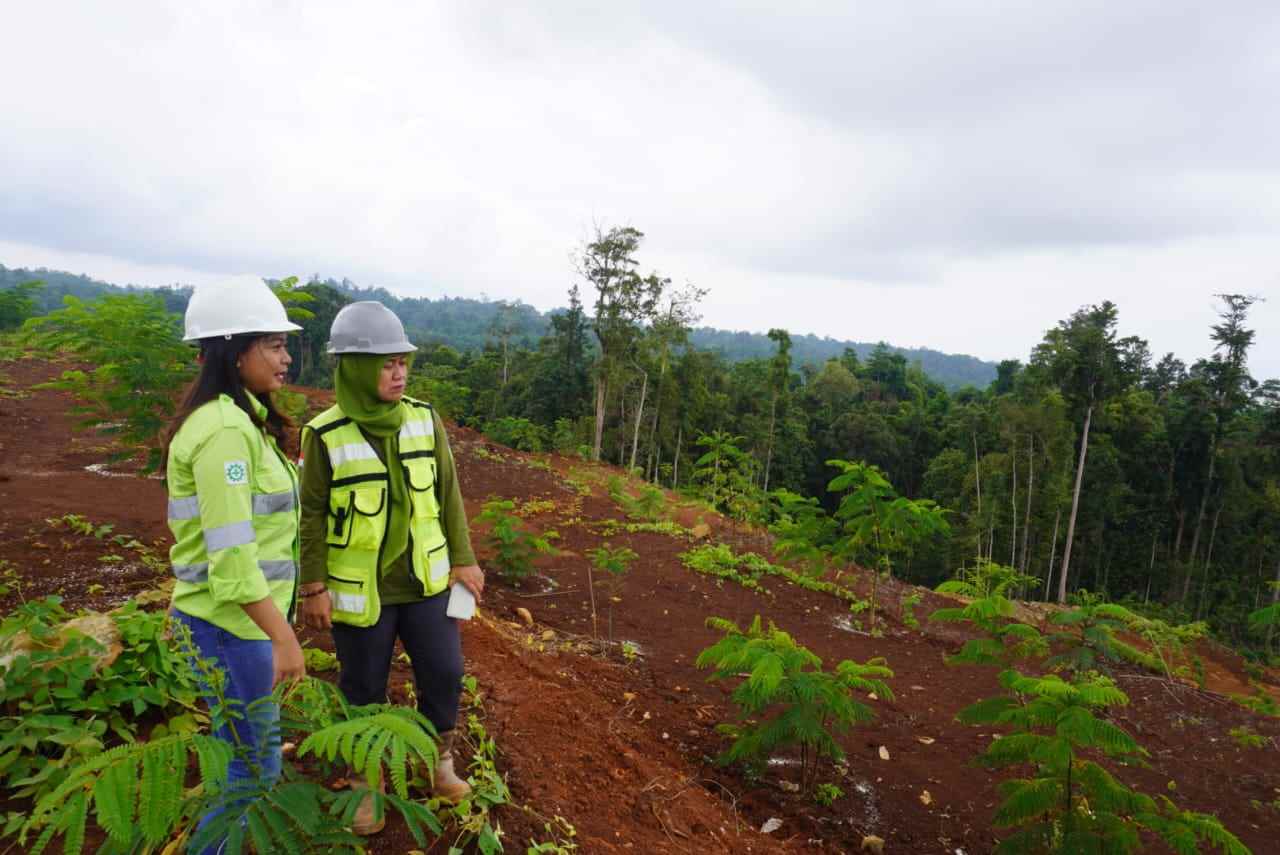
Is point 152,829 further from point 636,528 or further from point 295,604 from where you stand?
point 636,528

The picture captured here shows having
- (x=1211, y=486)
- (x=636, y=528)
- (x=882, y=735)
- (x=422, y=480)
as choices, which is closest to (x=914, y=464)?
(x=1211, y=486)

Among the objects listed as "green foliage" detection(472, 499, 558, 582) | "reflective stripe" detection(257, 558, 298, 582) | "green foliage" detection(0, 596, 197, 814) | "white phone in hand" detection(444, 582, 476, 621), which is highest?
"reflective stripe" detection(257, 558, 298, 582)

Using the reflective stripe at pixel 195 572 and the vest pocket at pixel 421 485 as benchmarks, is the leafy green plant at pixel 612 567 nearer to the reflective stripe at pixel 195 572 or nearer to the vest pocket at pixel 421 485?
the vest pocket at pixel 421 485

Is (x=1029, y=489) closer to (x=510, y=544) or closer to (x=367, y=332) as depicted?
(x=510, y=544)

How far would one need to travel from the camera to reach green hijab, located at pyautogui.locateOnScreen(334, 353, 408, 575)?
2.35 meters

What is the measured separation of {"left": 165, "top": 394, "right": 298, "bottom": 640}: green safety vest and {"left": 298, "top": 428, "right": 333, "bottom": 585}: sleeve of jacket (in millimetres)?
283

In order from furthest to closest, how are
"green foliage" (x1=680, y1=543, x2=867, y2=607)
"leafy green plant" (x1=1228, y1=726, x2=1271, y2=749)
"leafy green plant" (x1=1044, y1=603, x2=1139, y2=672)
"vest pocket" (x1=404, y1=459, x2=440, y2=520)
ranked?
"green foliage" (x1=680, y1=543, x2=867, y2=607) → "leafy green plant" (x1=1228, y1=726, x2=1271, y2=749) → "leafy green plant" (x1=1044, y1=603, x2=1139, y2=672) → "vest pocket" (x1=404, y1=459, x2=440, y2=520)

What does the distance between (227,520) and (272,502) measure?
0.65ft

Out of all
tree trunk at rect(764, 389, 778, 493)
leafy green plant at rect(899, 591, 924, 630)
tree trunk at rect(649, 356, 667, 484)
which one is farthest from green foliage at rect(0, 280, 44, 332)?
leafy green plant at rect(899, 591, 924, 630)

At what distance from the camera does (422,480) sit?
2.51m

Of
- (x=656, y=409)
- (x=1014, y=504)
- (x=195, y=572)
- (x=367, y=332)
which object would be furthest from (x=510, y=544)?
(x=1014, y=504)

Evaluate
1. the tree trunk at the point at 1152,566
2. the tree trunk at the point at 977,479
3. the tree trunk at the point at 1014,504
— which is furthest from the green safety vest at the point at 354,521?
the tree trunk at the point at 1152,566

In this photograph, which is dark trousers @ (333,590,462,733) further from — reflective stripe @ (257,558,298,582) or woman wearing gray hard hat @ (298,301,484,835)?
reflective stripe @ (257,558,298,582)

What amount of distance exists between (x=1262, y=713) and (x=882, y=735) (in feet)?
15.8
